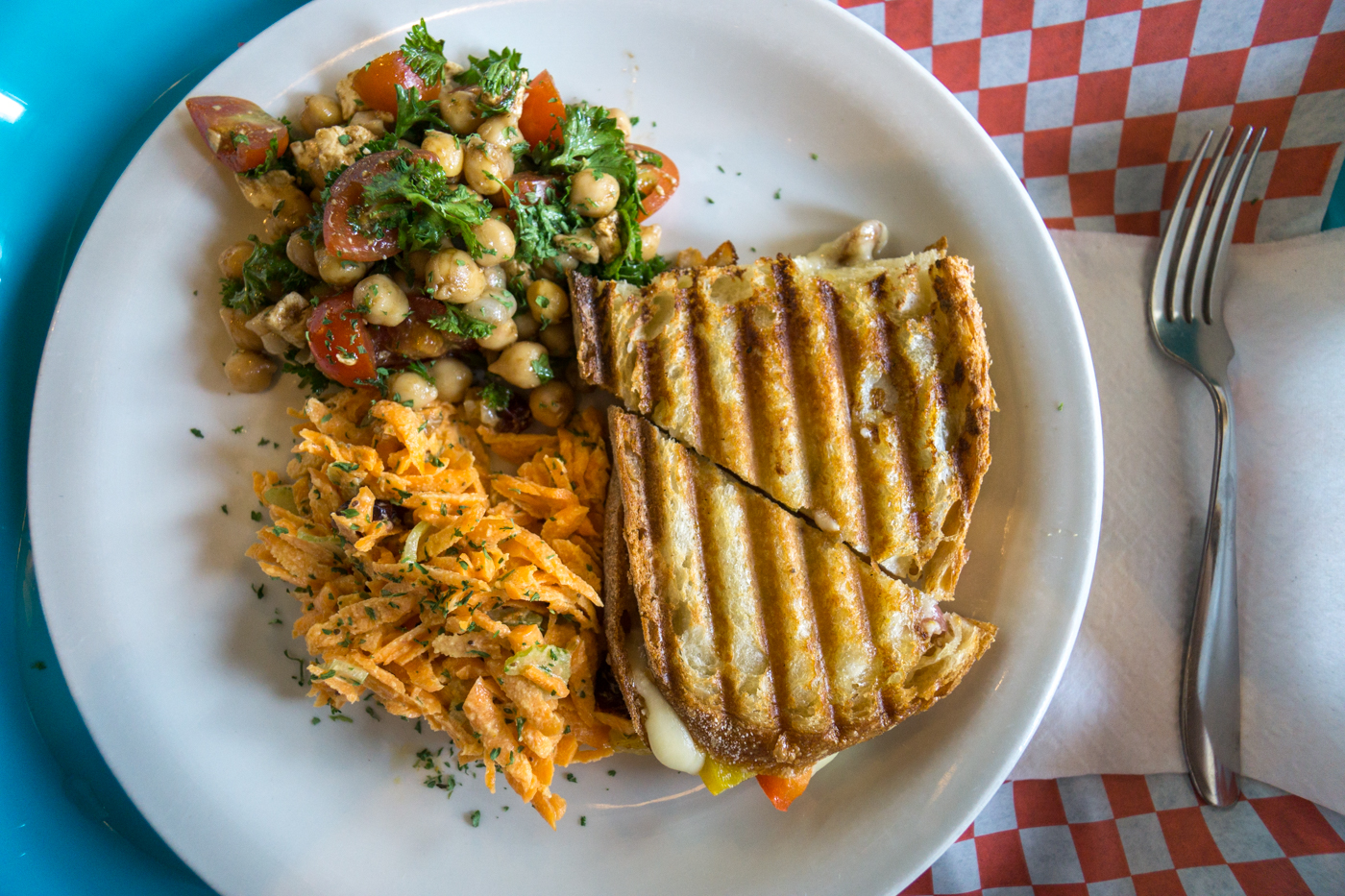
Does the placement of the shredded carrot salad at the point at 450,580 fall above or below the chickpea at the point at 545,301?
below

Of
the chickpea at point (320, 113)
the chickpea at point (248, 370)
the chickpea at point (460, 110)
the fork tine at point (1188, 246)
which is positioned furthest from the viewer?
the fork tine at point (1188, 246)

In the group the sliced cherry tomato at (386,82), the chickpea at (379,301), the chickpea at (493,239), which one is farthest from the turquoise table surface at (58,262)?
the chickpea at (493,239)

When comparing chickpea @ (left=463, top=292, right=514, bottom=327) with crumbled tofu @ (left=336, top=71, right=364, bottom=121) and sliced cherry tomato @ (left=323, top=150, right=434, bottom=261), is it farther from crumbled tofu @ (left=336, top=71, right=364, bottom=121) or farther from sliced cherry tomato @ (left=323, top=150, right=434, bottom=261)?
crumbled tofu @ (left=336, top=71, right=364, bottom=121)

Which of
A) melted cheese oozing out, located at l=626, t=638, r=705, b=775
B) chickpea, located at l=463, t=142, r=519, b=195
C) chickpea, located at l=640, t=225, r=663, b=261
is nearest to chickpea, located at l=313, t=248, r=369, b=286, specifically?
chickpea, located at l=463, t=142, r=519, b=195

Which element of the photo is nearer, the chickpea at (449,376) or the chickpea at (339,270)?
the chickpea at (339,270)

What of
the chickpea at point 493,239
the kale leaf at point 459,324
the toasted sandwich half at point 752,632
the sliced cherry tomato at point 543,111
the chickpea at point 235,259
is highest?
the sliced cherry tomato at point 543,111

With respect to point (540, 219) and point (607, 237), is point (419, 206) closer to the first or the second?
point (540, 219)

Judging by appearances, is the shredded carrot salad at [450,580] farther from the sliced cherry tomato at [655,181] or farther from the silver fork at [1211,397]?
the silver fork at [1211,397]
